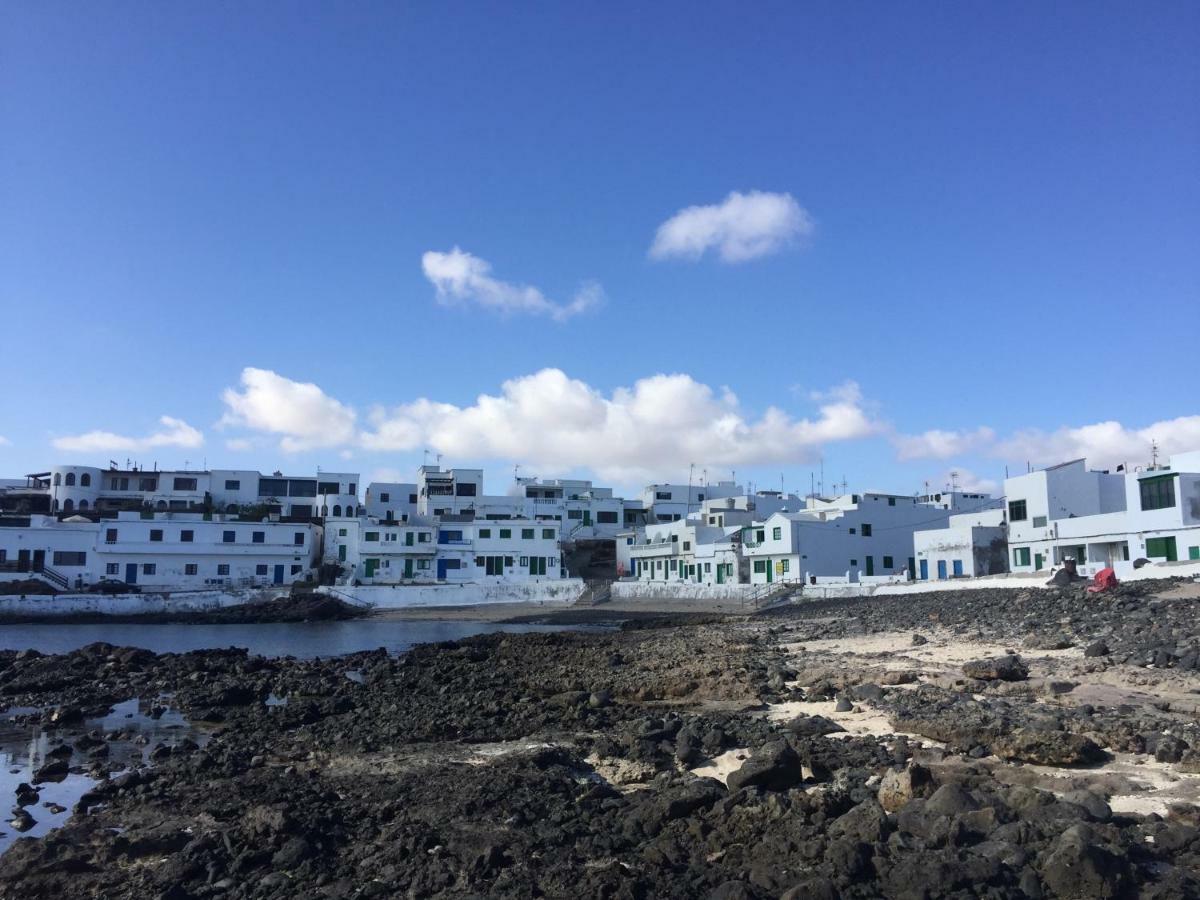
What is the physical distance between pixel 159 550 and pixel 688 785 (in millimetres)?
73824

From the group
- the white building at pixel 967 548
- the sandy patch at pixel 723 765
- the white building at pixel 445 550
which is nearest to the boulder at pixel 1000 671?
the sandy patch at pixel 723 765

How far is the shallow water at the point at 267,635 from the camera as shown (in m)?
47.5

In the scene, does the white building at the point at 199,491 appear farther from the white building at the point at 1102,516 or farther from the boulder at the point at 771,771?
the boulder at the point at 771,771

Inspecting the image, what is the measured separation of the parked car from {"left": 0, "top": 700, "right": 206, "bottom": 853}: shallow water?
4987 cm

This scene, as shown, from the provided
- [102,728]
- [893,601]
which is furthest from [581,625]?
[102,728]

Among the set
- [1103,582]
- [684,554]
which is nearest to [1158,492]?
[1103,582]

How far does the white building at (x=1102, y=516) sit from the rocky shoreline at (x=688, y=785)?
71.6 ft

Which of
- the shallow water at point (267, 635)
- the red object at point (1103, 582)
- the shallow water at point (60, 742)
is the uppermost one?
the red object at point (1103, 582)

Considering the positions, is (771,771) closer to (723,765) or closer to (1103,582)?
(723,765)

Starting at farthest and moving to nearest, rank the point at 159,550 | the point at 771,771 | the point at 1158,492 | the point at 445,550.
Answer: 1. the point at 445,550
2. the point at 159,550
3. the point at 1158,492
4. the point at 771,771

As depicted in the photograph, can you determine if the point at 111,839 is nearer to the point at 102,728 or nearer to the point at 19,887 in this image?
the point at 19,887

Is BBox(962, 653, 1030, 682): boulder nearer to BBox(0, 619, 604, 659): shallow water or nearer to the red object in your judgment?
the red object

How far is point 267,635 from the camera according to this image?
5619 cm

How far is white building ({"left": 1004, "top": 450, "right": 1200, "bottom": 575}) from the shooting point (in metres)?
43.6
